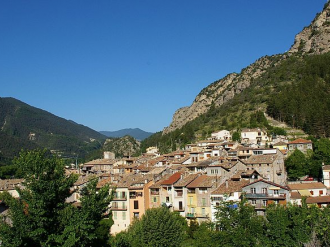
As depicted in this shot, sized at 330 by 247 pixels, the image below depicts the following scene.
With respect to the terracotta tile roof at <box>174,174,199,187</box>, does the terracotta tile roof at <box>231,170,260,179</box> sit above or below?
above

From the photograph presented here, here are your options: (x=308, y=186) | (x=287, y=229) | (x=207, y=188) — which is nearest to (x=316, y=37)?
(x=308, y=186)

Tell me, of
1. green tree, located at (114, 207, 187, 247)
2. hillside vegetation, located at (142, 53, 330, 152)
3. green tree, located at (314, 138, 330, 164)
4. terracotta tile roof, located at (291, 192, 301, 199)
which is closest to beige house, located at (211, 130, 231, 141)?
hillside vegetation, located at (142, 53, 330, 152)

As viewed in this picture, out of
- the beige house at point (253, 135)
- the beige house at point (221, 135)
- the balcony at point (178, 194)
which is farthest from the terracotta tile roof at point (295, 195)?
the beige house at point (221, 135)

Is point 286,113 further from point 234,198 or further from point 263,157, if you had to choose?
point 234,198

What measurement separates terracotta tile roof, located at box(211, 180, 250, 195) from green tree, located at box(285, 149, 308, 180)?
18.9 m

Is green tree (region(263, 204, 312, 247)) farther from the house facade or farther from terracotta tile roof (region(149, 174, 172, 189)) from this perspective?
terracotta tile roof (region(149, 174, 172, 189))

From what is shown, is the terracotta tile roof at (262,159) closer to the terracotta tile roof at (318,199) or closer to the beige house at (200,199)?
the terracotta tile roof at (318,199)

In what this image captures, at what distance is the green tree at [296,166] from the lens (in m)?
62.7

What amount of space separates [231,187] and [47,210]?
1180 inches

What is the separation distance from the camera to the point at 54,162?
21891 millimetres

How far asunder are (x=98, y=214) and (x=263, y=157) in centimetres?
4136

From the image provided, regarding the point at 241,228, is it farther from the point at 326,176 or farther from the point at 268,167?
the point at 326,176

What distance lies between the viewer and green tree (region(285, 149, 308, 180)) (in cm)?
6266

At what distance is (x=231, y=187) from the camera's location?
4647 centimetres
